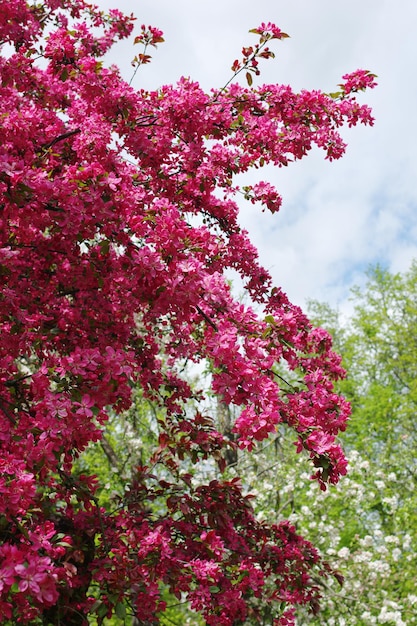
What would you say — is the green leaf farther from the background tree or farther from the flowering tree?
the background tree

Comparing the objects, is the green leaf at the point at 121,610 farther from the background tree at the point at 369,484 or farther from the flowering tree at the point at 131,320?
the background tree at the point at 369,484

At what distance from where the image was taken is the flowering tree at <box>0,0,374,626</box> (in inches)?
117

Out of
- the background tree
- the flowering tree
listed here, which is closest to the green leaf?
the flowering tree

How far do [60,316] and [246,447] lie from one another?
182cm

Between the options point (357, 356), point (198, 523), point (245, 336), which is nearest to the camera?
point (245, 336)

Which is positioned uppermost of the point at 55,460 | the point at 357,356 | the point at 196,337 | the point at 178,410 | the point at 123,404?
the point at 357,356

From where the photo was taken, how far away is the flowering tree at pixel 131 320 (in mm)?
2961

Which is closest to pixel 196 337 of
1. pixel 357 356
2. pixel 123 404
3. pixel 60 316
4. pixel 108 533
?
pixel 123 404

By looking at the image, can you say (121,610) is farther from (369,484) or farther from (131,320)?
(369,484)

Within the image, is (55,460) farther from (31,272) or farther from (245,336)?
(31,272)

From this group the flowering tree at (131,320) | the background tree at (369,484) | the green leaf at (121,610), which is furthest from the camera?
the background tree at (369,484)

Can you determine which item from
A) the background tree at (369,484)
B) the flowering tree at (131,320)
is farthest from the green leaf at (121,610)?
the background tree at (369,484)

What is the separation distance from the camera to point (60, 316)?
411 centimetres

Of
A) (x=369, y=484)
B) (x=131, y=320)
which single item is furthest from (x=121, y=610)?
(x=369, y=484)
